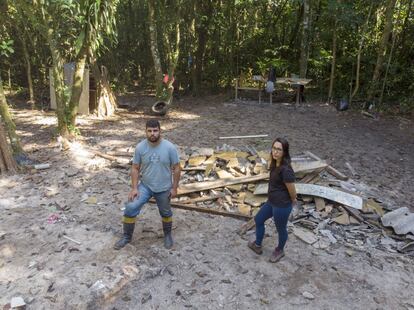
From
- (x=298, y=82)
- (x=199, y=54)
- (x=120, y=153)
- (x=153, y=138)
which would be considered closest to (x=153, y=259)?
(x=153, y=138)

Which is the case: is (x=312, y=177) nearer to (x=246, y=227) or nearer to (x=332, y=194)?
(x=332, y=194)

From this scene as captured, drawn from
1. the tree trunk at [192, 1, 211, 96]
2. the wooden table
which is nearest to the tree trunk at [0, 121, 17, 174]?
the wooden table

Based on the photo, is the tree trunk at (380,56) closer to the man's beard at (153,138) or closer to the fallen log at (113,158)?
the fallen log at (113,158)

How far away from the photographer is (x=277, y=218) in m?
3.80

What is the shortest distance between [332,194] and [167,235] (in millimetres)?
2644

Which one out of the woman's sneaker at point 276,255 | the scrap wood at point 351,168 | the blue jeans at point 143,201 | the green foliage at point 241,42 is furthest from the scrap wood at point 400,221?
the green foliage at point 241,42

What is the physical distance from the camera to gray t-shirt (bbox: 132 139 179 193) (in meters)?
3.90

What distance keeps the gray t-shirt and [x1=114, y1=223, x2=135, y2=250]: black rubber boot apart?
0.53 meters

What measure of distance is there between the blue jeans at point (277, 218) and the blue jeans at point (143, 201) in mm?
1082

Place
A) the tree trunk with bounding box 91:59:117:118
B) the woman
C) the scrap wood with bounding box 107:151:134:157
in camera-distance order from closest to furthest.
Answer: the woman
the scrap wood with bounding box 107:151:134:157
the tree trunk with bounding box 91:59:117:118

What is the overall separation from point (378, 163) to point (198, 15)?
28.8 feet

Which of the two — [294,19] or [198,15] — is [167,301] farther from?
[294,19]

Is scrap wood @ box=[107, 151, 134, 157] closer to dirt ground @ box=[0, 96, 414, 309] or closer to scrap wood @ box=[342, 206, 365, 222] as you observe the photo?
dirt ground @ box=[0, 96, 414, 309]

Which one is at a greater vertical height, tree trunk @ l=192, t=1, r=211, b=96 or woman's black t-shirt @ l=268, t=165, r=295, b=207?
tree trunk @ l=192, t=1, r=211, b=96
